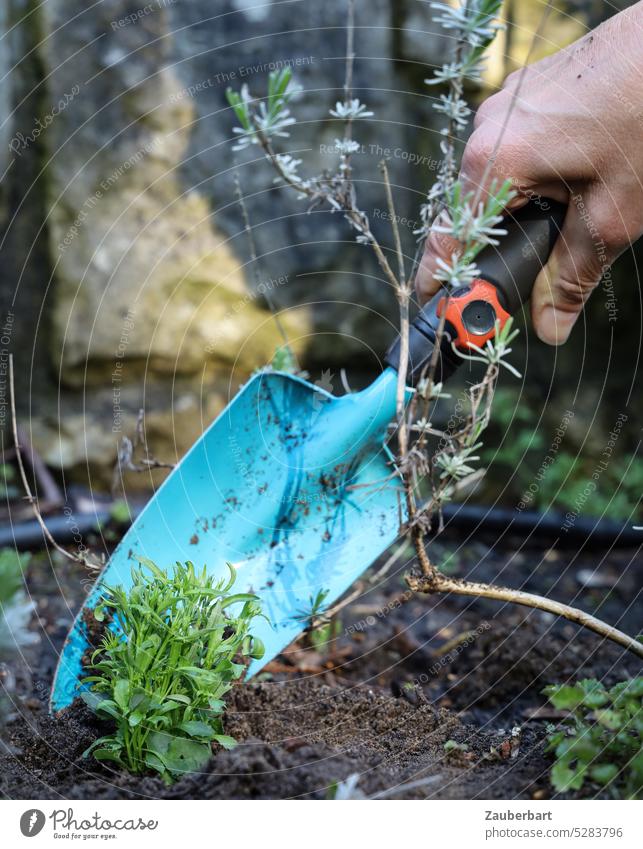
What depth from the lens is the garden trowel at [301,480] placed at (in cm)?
120

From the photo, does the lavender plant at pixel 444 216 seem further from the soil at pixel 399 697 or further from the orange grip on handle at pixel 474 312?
the soil at pixel 399 697

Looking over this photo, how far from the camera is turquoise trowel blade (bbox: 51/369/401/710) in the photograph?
1.25m

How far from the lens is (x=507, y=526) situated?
6.24 feet

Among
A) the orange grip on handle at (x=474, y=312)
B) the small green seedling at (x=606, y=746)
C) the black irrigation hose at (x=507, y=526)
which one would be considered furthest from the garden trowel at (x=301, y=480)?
the black irrigation hose at (x=507, y=526)

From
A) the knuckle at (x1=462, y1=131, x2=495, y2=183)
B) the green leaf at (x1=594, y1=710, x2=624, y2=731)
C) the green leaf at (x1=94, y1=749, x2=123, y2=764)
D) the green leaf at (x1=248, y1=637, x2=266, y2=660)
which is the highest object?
the knuckle at (x1=462, y1=131, x2=495, y2=183)

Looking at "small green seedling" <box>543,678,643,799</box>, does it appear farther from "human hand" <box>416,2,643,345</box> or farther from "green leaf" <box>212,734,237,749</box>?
"human hand" <box>416,2,643,345</box>

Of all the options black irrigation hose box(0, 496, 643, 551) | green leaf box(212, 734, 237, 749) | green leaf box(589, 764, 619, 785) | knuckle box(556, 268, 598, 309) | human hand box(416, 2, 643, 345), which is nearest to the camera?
green leaf box(589, 764, 619, 785)

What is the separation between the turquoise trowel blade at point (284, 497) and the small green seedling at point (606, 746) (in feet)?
1.30

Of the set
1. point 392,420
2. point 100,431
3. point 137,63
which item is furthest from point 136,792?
point 137,63

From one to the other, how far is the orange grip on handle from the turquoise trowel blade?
Answer: 5.9 inches

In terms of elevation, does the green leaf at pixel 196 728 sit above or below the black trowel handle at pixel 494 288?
below

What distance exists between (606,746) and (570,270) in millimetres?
650

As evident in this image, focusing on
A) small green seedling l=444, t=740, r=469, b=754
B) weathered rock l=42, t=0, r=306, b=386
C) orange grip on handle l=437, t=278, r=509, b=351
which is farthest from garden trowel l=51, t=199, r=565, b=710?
weathered rock l=42, t=0, r=306, b=386
